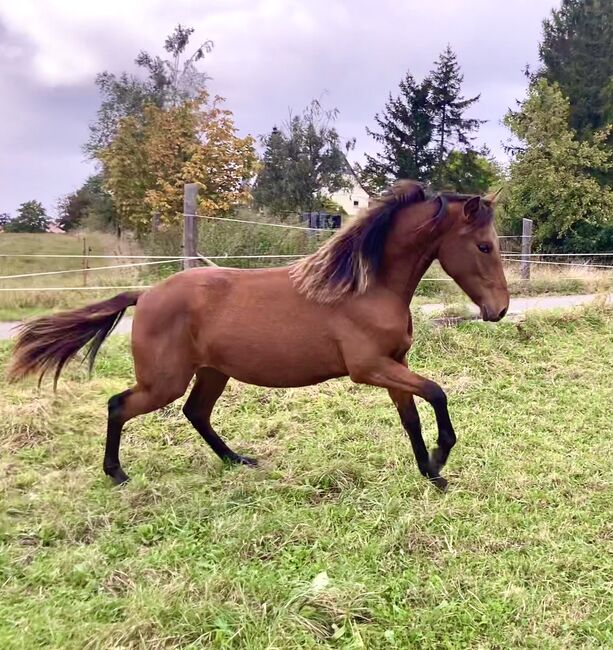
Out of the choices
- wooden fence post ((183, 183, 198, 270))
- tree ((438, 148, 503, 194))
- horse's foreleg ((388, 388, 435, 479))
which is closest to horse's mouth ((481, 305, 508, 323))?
horse's foreleg ((388, 388, 435, 479))

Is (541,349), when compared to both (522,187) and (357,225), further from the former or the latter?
(522,187)

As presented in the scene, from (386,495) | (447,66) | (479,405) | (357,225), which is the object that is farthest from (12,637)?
(447,66)

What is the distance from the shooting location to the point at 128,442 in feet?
12.5

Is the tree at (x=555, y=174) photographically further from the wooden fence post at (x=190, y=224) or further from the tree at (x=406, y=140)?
the wooden fence post at (x=190, y=224)

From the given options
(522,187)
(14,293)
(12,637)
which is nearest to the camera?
(12,637)

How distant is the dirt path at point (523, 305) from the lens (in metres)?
6.69

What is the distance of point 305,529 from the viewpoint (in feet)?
8.39

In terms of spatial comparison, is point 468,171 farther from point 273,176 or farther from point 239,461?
point 239,461

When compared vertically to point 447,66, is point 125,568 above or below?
below

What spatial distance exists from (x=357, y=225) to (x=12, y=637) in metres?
2.27

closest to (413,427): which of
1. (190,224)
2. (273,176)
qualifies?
(190,224)

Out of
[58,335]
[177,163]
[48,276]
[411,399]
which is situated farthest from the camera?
[177,163]

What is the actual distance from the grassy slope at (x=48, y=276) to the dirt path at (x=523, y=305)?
98 cm

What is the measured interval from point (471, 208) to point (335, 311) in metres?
0.84
